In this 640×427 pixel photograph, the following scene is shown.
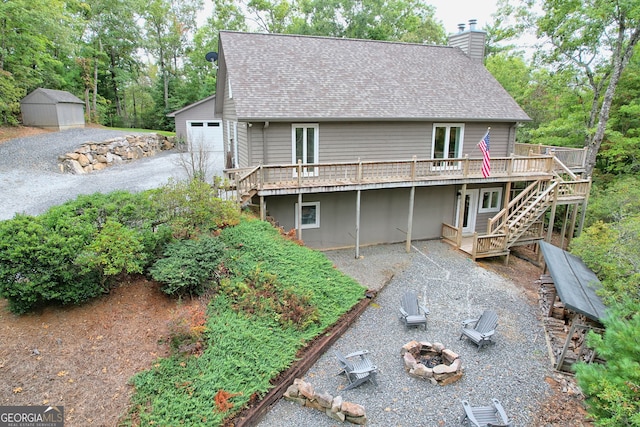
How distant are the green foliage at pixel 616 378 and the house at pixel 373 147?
8.93m

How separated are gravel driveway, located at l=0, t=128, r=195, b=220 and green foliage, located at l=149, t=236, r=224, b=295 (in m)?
7.56

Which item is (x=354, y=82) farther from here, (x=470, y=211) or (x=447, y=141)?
(x=470, y=211)

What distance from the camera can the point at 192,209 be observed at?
11.0 meters

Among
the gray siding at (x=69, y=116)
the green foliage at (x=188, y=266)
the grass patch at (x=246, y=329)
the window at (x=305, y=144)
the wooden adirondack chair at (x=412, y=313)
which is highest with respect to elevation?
the gray siding at (x=69, y=116)

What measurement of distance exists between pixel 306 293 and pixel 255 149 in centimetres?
662

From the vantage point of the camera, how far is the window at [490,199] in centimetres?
1806

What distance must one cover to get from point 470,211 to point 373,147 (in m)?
6.10

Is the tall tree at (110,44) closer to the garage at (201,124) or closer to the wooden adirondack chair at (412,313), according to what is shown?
the garage at (201,124)

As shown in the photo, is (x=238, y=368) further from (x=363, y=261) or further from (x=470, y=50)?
(x=470, y=50)

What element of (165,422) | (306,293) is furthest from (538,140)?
(165,422)

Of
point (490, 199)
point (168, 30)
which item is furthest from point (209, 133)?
point (168, 30)

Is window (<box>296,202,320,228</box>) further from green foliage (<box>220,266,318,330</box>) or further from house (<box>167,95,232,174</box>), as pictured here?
house (<box>167,95,232,174</box>)

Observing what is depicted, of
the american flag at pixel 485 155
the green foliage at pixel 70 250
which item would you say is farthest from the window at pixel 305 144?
the green foliage at pixel 70 250

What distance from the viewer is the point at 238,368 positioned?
745 cm
